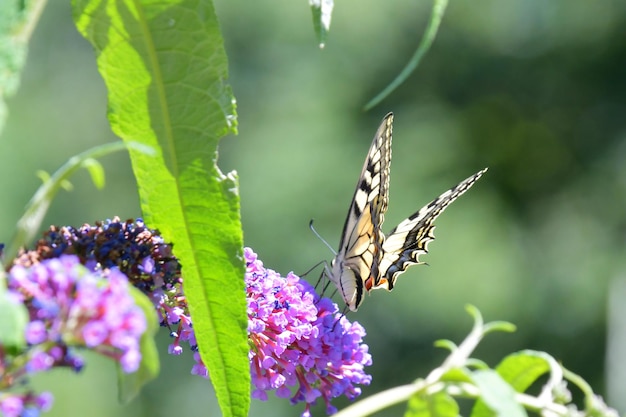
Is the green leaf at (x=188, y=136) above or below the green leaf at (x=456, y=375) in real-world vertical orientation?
above

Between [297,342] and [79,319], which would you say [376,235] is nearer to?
[297,342]

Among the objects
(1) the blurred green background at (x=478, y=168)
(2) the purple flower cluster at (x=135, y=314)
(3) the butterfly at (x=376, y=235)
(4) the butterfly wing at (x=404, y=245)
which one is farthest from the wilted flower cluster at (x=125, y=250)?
(1) the blurred green background at (x=478, y=168)

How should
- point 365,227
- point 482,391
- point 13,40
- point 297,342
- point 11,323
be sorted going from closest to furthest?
point 11,323 → point 13,40 → point 482,391 → point 297,342 → point 365,227

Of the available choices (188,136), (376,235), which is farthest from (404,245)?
(188,136)

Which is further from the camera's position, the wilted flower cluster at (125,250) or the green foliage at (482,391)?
the wilted flower cluster at (125,250)

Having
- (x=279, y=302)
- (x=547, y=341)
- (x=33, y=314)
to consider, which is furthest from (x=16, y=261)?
(x=547, y=341)

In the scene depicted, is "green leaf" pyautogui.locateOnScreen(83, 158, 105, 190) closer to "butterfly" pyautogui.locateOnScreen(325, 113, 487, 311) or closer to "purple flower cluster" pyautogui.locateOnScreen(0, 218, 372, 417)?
"purple flower cluster" pyautogui.locateOnScreen(0, 218, 372, 417)

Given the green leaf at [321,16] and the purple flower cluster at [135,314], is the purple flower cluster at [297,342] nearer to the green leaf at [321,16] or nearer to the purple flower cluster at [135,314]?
the purple flower cluster at [135,314]
